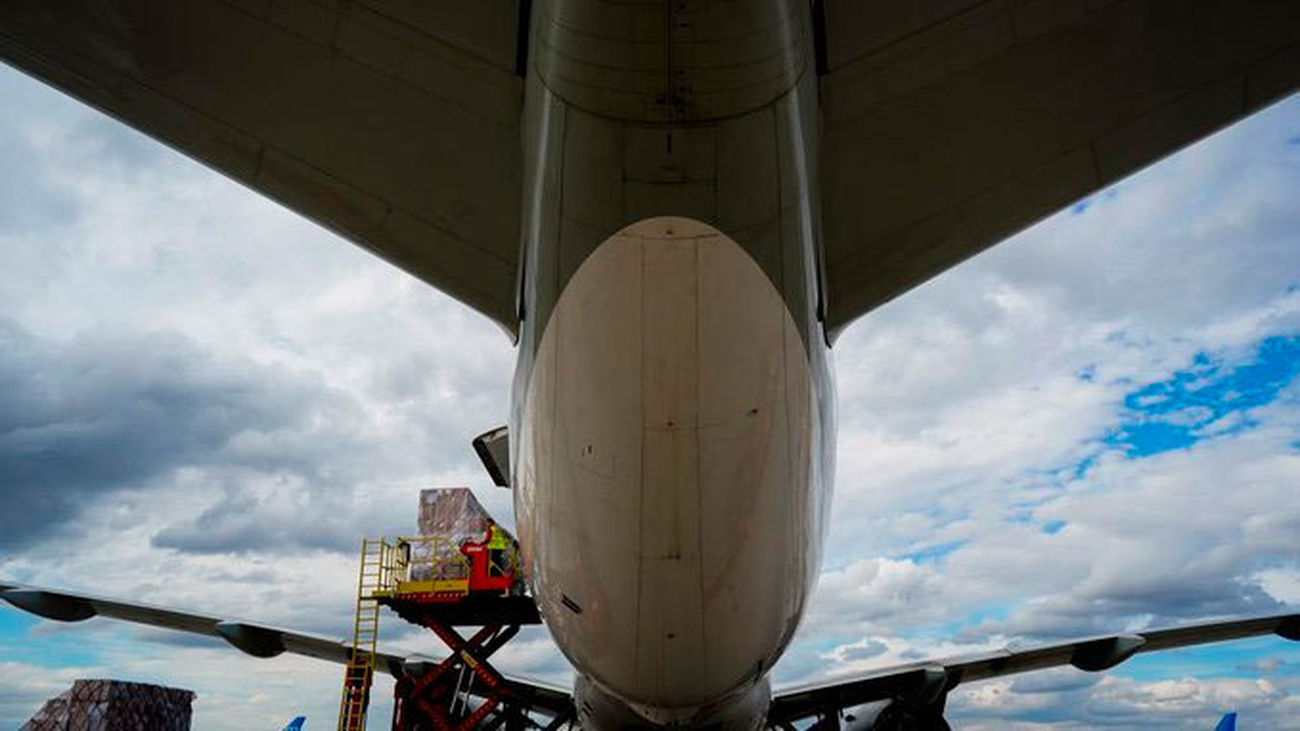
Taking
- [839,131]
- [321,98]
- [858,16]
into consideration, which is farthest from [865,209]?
[321,98]

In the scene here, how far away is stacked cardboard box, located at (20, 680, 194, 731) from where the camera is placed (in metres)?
12.5

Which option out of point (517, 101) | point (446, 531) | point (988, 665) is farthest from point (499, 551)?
point (517, 101)

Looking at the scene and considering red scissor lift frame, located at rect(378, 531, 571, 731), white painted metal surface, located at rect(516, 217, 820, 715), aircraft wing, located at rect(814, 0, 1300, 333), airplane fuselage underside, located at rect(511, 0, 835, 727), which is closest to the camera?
airplane fuselage underside, located at rect(511, 0, 835, 727)

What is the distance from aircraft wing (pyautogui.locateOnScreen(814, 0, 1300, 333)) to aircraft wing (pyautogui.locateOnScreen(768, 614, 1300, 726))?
26.9 feet

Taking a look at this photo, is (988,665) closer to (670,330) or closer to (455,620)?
(455,620)

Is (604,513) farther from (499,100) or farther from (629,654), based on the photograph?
(499,100)

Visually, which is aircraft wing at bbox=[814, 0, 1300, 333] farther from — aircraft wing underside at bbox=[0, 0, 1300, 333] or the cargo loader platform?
the cargo loader platform

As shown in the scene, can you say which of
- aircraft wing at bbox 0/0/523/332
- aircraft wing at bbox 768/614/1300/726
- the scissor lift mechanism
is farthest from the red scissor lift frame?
aircraft wing at bbox 0/0/523/332

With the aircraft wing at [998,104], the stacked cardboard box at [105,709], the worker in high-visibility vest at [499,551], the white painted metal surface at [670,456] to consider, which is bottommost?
the stacked cardboard box at [105,709]

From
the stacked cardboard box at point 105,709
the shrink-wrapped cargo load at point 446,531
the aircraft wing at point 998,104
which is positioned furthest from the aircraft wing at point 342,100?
the stacked cardboard box at point 105,709

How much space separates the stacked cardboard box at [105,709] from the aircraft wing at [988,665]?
951 centimetres

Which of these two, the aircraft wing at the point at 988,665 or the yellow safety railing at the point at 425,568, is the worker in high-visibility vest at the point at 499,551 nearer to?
the yellow safety railing at the point at 425,568

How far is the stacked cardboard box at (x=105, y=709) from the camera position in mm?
12453

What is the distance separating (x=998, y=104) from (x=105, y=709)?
14288 mm
